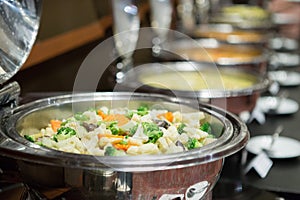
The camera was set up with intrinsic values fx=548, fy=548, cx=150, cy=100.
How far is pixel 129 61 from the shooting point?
2174 mm

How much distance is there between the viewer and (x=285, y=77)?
2.90 metres

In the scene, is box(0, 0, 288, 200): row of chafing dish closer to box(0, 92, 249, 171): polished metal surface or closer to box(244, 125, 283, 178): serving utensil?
box(0, 92, 249, 171): polished metal surface

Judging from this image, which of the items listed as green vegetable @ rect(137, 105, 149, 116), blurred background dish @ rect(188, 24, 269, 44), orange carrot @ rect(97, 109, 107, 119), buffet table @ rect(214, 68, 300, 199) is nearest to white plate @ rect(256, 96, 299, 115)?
buffet table @ rect(214, 68, 300, 199)

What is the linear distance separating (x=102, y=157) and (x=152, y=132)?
21 centimetres

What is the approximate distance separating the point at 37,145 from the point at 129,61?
1164 millimetres

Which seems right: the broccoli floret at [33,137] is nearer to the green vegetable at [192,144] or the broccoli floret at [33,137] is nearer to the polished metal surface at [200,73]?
the green vegetable at [192,144]

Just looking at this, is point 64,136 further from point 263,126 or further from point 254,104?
point 263,126

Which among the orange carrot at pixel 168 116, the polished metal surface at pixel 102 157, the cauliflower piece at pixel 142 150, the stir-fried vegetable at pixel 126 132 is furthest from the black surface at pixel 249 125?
the cauliflower piece at pixel 142 150

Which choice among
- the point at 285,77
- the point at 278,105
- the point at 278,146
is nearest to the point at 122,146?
the point at 278,146

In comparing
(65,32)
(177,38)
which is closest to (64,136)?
(65,32)

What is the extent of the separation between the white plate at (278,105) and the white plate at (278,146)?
0.31m

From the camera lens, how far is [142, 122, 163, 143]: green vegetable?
1152 millimetres

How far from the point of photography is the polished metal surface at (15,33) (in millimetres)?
1296

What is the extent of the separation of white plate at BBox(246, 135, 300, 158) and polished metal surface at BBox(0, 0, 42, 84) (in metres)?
0.82
